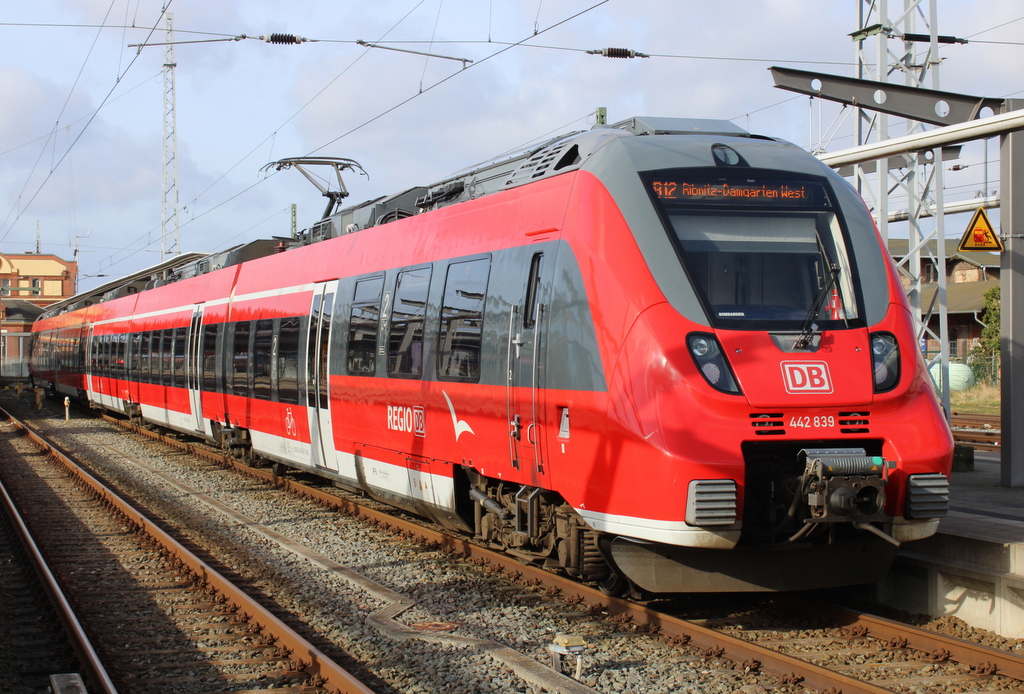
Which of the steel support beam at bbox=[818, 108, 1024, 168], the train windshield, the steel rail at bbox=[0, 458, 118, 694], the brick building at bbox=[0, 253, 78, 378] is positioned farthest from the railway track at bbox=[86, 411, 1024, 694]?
the brick building at bbox=[0, 253, 78, 378]

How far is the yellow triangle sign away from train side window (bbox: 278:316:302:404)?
8.05m

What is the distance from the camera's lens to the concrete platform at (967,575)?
21.2 feet

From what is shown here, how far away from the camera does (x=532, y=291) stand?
7492mm

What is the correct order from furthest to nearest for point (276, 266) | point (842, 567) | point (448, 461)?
→ point (276, 266)
point (448, 461)
point (842, 567)

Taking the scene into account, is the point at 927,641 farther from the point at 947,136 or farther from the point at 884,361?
the point at 947,136

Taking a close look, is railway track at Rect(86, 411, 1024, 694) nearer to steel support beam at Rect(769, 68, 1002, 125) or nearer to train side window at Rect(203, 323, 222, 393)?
steel support beam at Rect(769, 68, 1002, 125)

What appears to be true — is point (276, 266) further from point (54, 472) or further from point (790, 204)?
point (790, 204)

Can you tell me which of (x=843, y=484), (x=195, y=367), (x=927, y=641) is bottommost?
(x=927, y=641)

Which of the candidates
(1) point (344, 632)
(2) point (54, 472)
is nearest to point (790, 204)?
(1) point (344, 632)

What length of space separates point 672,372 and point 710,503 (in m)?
0.83

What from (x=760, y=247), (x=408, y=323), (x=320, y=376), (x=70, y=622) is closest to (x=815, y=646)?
(x=760, y=247)

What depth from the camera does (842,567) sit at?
6.57 m

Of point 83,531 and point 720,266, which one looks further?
point 83,531

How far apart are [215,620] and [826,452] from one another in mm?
4746
